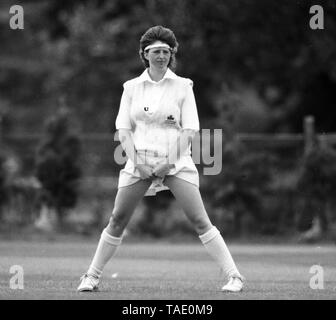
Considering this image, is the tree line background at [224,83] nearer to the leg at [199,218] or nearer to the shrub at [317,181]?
the shrub at [317,181]

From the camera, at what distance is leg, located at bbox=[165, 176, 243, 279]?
923 centimetres

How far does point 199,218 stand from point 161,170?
590 millimetres

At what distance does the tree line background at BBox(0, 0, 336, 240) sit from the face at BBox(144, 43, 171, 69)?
36.4ft

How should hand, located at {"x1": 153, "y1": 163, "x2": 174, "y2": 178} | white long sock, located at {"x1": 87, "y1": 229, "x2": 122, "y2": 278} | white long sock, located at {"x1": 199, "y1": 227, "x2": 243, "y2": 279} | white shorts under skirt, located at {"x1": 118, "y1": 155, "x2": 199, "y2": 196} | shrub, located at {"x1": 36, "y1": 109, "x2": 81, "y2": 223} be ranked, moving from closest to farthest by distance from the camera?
hand, located at {"x1": 153, "y1": 163, "x2": 174, "y2": 178}
white shorts under skirt, located at {"x1": 118, "y1": 155, "x2": 199, "y2": 196}
white long sock, located at {"x1": 199, "y1": 227, "x2": 243, "y2": 279}
white long sock, located at {"x1": 87, "y1": 229, "x2": 122, "y2": 278}
shrub, located at {"x1": 36, "y1": 109, "x2": 81, "y2": 223}

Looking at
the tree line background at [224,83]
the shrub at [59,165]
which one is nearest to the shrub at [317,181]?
the tree line background at [224,83]

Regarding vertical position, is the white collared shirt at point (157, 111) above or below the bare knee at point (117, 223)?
above

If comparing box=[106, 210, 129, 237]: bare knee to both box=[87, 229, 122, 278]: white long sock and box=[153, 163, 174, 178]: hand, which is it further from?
box=[153, 163, 174, 178]: hand

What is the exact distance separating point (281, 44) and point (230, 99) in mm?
6765

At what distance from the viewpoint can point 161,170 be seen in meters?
9.08

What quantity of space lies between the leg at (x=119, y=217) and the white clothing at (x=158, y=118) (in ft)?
0.24

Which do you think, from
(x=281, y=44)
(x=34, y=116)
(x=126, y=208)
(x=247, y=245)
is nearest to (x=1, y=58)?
(x=34, y=116)

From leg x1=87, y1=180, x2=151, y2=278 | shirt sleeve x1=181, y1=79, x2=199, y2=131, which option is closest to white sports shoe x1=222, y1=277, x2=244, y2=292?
leg x1=87, y1=180, x2=151, y2=278

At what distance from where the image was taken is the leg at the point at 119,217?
30.5 ft

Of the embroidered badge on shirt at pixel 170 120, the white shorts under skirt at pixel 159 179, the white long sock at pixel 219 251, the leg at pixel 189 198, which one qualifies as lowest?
the white long sock at pixel 219 251
